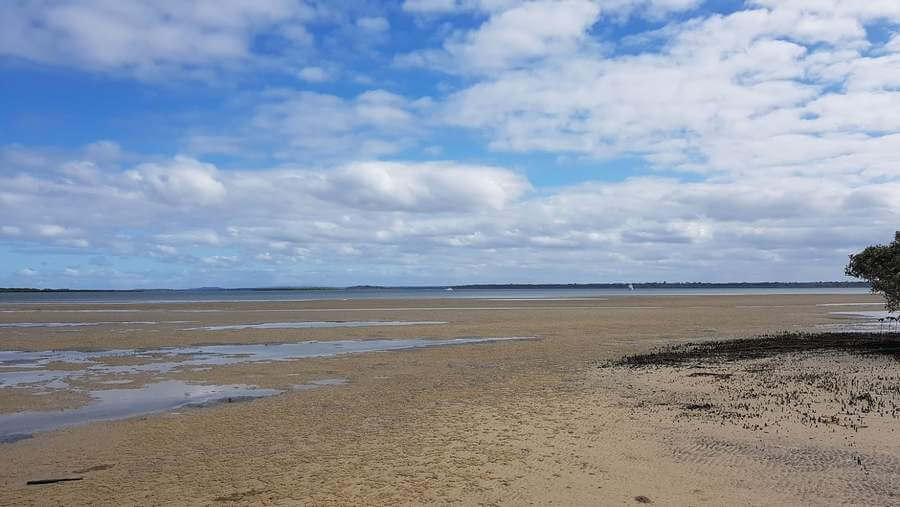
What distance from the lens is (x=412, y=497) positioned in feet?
29.3

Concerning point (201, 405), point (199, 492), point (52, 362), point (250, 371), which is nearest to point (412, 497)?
point (199, 492)

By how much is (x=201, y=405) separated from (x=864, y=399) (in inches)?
651

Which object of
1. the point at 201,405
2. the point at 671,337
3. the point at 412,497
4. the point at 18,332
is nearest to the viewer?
the point at 412,497

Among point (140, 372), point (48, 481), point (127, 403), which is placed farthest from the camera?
point (140, 372)

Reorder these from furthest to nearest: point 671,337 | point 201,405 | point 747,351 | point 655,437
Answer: point 671,337
point 747,351
point 201,405
point 655,437

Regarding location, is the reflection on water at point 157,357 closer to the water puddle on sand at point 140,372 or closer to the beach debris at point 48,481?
the water puddle on sand at point 140,372

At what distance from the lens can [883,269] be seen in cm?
2683

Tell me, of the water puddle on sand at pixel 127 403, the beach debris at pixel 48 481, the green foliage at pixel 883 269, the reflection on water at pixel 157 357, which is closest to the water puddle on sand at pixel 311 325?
the reflection on water at pixel 157 357

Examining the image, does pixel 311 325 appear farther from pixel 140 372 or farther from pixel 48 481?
pixel 48 481

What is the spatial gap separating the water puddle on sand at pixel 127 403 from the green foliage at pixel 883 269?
25153 mm

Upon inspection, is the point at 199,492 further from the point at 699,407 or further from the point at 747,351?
the point at 747,351

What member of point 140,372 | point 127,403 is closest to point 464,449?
point 127,403

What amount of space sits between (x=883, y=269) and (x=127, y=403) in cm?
2970

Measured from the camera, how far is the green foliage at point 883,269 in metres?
25.9
